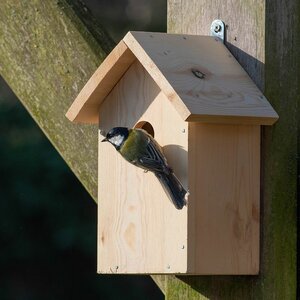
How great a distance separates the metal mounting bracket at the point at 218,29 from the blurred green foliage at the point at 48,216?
6768 millimetres

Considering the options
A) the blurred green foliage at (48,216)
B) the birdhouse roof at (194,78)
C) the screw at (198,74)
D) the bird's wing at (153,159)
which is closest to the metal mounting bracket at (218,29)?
the birdhouse roof at (194,78)

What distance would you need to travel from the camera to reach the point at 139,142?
3.93 metres

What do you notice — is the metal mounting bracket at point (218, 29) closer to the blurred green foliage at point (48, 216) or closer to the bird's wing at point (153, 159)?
the bird's wing at point (153, 159)

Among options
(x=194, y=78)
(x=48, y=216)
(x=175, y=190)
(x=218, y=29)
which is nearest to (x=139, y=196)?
(x=175, y=190)

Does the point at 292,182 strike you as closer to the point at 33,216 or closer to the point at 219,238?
the point at 219,238

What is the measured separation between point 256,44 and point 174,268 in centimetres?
68

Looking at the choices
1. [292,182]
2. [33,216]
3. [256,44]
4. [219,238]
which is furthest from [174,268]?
[33,216]

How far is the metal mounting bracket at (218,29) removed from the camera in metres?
3.91

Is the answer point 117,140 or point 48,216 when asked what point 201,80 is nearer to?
point 117,140

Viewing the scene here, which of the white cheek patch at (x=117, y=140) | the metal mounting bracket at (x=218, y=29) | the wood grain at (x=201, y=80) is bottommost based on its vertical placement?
the white cheek patch at (x=117, y=140)

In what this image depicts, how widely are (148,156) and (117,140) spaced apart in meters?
0.19

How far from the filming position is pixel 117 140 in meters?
4.04

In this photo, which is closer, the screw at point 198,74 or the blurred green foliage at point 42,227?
the screw at point 198,74

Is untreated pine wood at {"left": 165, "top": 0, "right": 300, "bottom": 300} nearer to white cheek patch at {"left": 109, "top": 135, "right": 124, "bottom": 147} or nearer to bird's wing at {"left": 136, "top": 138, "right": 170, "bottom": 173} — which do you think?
bird's wing at {"left": 136, "top": 138, "right": 170, "bottom": 173}
